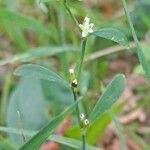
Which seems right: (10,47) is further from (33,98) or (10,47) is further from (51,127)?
(51,127)

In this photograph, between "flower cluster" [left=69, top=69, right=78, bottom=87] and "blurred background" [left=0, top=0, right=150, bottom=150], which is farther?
"blurred background" [left=0, top=0, right=150, bottom=150]

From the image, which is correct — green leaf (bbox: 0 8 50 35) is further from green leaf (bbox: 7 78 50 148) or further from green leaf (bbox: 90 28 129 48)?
green leaf (bbox: 90 28 129 48)

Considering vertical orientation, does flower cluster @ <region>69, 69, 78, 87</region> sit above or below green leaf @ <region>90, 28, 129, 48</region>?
below

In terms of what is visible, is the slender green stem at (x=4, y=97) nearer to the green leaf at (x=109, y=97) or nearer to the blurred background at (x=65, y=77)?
the blurred background at (x=65, y=77)

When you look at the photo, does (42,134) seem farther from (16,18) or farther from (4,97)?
(4,97)

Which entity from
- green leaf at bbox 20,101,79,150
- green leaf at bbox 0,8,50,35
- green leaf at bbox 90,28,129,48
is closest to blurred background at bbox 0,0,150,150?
green leaf at bbox 0,8,50,35

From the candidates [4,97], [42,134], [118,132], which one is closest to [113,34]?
[42,134]
